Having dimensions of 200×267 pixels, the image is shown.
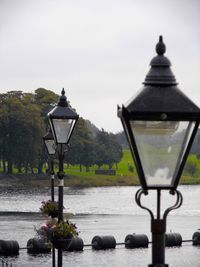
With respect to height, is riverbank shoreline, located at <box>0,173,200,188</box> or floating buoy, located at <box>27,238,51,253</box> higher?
riverbank shoreline, located at <box>0,173,200,188</box>

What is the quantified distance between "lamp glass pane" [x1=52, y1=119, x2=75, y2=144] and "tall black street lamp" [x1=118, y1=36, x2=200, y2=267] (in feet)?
37.6

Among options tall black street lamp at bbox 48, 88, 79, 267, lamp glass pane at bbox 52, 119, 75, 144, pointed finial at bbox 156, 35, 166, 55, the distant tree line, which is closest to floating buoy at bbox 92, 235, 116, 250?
tall black street lamp at bbox 48, 88, 79, 267

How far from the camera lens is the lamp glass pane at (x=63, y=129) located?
20.2 metres

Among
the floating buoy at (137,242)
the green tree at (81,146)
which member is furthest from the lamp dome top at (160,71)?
the green tree at (81,146)

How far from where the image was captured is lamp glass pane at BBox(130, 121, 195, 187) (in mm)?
8664

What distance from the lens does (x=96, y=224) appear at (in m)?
79.4

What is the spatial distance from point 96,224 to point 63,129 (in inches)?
2340

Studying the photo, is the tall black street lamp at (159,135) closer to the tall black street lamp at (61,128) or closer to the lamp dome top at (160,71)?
the lamp dome top at (160,71)

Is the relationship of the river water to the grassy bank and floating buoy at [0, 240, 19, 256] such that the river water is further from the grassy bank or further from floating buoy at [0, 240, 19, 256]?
the grassy bank

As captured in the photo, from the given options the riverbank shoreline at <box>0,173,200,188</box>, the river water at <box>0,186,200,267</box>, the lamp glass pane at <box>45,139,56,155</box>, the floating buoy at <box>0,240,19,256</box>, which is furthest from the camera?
the riverbank shoreline at <box>0,173,200,188</box>

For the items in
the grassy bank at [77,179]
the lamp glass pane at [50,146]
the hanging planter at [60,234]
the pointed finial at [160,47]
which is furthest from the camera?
the grassy bank at [77,179]

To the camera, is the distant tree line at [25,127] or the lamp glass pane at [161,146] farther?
the distant tree line at [25,127]

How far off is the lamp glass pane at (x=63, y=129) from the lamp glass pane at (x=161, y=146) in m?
11.5

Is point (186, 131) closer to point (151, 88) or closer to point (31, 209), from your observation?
point (151, 88)
